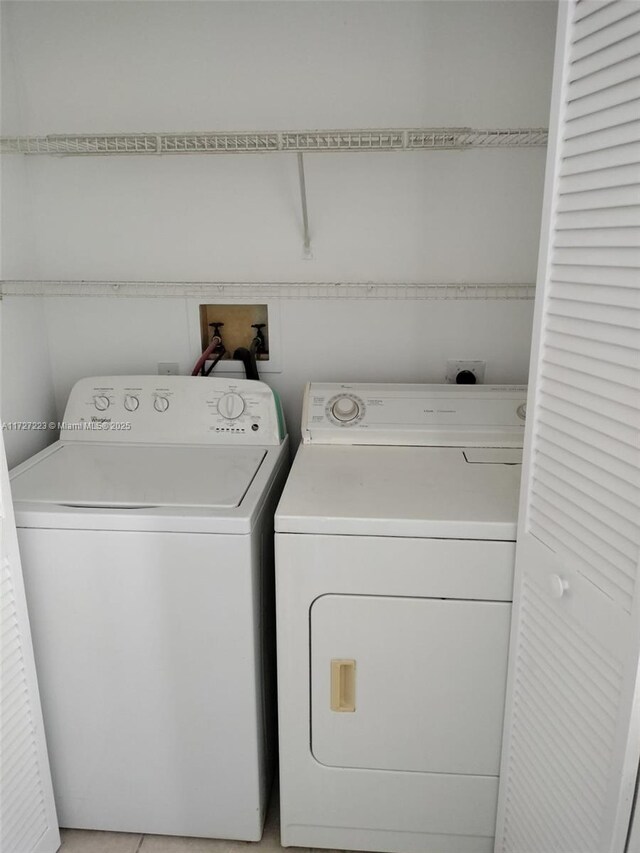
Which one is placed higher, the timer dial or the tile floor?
the timer dial

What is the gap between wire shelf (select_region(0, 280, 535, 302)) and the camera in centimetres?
206

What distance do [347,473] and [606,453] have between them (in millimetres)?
765

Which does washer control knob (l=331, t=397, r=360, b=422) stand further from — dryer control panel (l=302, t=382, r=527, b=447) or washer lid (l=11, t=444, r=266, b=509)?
washer lid (l=11, t=444, r=266, b=509)

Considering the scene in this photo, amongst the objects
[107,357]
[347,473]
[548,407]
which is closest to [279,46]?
[107,357]

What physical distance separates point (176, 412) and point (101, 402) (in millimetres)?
260

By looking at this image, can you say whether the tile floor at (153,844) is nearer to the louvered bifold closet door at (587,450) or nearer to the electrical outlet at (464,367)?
the louvered bifold closet door at (587,450)

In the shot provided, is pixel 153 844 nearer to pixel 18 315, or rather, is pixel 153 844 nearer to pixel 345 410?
pixel 345 410

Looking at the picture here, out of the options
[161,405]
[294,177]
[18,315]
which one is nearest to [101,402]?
[161,405]

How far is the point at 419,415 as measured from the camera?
77.2 inches

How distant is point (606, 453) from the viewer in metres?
1.06

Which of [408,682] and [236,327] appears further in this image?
[236,327]

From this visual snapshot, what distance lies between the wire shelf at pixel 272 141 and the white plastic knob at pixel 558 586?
3.80ft

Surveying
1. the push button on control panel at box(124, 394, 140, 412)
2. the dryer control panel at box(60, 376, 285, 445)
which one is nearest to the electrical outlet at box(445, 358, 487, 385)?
the dryer control panel at box(60, 376, 285, 445)

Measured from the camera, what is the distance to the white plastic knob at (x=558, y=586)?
1.19 metres
